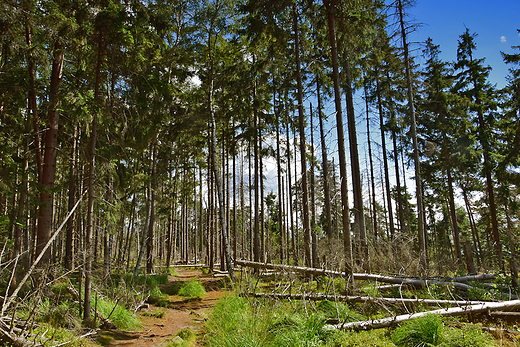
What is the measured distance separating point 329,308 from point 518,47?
16358 mm

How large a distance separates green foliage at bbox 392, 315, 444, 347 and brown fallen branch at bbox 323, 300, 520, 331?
0.24 m

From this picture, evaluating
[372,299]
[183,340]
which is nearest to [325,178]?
[372,299]

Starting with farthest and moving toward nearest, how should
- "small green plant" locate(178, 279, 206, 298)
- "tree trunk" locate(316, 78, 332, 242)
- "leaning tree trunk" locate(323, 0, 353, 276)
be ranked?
"tree trunk" locate(316, 78, 332, 242) → "small green plant" locate(178, 279, 206, 298) → "leaning tree trunk" locate(323, 0, 353, 276)

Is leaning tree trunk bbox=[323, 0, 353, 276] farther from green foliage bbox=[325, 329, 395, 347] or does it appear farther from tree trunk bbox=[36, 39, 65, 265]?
tree trunk bbox=[36, 39, 65, 265]

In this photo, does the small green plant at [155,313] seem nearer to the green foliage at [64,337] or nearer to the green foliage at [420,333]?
the green foliage at [64,337]

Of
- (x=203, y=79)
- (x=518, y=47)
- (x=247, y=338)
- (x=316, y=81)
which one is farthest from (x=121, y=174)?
(x=518, y=47)

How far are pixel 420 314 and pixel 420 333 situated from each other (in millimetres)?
771

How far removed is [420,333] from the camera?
4867 millimetres

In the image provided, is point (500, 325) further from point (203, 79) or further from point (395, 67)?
point (203, 79)

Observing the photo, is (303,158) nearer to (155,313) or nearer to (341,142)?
(341,142)

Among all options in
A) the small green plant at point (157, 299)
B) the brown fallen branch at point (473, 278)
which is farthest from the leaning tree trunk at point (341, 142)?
the small green plant at point (157, 299)

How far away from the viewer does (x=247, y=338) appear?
15.0ft

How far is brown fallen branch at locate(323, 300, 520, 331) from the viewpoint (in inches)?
207

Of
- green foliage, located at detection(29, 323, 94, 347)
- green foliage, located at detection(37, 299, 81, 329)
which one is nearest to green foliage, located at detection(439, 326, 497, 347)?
green foliage, located at detection(29, 323, 94, 347)
